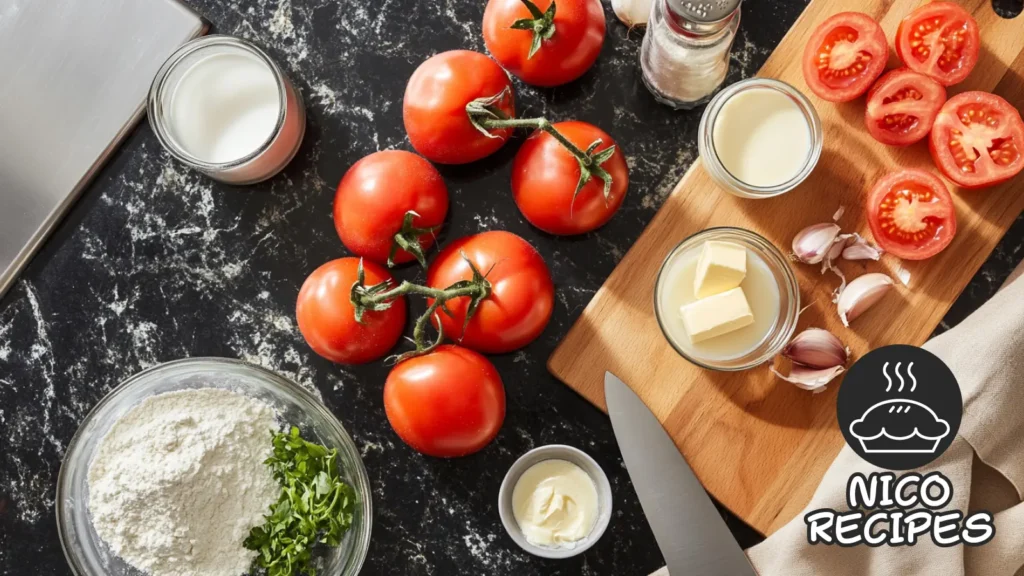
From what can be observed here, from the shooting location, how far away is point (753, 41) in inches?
58.1

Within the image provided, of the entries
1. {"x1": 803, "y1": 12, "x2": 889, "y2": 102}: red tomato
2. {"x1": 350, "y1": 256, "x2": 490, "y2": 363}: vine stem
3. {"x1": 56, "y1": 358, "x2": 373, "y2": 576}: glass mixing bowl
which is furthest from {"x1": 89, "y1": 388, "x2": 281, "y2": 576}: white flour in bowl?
{"x1": 803, "y1": 12, "x2": 889, "y2": 102}: red tomato

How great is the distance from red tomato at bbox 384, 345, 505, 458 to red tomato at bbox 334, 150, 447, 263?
0.20 metres

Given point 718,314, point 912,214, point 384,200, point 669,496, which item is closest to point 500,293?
point 384,200

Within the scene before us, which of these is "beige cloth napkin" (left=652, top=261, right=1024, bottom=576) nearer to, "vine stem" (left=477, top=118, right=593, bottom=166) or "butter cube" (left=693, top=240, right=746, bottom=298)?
"butter cube" (left=693, top=240, right=746, bottom=298)

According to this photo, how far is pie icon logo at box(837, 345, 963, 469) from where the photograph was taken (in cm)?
132

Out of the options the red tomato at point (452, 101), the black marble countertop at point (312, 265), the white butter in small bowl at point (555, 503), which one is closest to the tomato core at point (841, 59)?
the black marble countertop at point (312, 265)

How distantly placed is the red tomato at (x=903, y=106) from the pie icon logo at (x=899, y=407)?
350mm

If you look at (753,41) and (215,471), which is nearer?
(215,471)

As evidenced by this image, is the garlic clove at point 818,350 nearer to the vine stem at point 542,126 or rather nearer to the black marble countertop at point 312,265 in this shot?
the black marble countertop at point 312,265

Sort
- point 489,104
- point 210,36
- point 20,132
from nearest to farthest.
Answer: point 489,104
point 210,36
point 20,132

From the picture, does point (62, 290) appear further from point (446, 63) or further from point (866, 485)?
point (866, 485)

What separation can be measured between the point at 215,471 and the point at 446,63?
0.74 meters

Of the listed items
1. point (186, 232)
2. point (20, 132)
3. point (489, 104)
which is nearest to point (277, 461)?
point (186, 232)

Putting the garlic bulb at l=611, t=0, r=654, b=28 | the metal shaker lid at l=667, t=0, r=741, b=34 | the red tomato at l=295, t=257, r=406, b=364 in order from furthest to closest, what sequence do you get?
1. the garlic bulb at l=611, t=0, r=654, b=28
2. the red tomato at l=295, t=257, r=406, b=364
3. the metal shaker lid at l=667, t=0, r=741, b=34
